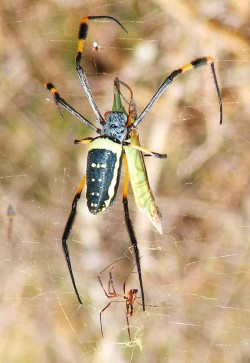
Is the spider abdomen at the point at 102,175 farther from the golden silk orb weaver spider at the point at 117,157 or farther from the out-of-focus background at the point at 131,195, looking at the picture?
the out-of-focus background at the point at 131,195

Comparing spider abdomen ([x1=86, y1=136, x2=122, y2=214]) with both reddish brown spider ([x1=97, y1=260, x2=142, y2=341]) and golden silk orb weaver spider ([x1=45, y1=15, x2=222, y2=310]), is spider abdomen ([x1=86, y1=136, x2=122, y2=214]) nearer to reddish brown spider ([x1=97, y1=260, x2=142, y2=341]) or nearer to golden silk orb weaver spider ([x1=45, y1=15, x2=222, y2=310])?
golden silk orb weaver spider ([x1=45, y1=15, x2=222, y2=310])

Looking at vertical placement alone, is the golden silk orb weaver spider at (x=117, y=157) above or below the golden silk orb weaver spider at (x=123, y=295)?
above

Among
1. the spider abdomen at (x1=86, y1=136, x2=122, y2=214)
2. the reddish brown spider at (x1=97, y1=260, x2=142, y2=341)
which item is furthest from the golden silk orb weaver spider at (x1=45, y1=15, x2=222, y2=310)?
the reddish brown spider at (x1=97, y1=260, x2=142, y2=341)

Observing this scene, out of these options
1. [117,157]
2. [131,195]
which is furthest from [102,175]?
[131,195]

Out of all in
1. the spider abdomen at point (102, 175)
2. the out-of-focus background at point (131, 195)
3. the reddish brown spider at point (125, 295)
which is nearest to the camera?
the spider abdomen at point (102, 175)

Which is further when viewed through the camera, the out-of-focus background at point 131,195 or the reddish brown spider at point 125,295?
the out-of-focus background at point 131,195

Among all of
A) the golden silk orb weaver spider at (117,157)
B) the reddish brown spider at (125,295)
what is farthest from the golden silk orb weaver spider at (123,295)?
the golden silk orb weaver spider at (117,157)
